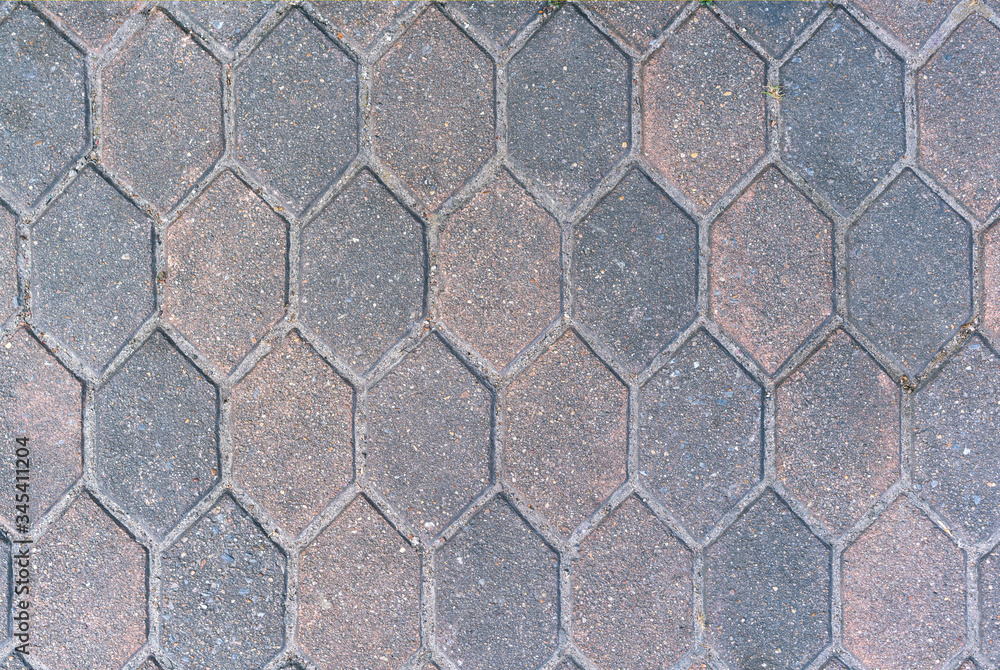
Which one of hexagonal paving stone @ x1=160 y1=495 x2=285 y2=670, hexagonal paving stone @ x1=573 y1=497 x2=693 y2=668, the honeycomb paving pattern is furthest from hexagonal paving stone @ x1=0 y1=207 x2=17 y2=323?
hexagonal paving stone @ x1=573 y1=497 x2=693 y2=668

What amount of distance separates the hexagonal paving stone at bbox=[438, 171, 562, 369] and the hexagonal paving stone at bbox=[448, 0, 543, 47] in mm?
318

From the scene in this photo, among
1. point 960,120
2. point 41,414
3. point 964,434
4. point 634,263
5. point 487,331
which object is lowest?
point 964,434

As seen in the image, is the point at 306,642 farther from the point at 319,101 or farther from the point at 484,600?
the point at 319,101

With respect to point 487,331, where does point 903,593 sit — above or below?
below

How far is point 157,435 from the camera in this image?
3.59 feet

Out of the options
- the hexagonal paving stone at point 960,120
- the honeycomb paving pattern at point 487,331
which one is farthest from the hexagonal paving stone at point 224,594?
the hexagonal paving stone at point 960,120

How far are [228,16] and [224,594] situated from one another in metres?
1.32

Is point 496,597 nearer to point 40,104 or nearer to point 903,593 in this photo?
point 903,593

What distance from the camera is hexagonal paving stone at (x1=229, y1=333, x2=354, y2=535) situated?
1092 mm

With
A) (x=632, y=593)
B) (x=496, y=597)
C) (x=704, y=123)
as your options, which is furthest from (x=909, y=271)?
(x=496, y=597)

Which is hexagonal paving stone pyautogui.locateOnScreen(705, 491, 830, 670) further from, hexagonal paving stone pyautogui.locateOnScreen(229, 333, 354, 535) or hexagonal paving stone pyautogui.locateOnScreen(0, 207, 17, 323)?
hexagonal paving stone pyautogui.locateOnScreen(0, 207, 17, 323)

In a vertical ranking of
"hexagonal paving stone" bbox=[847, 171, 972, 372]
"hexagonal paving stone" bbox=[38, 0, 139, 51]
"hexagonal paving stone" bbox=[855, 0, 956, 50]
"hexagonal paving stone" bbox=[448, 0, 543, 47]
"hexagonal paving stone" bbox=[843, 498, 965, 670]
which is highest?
"hexagonal paving stone" bbox=[38, 0, 139, 51]

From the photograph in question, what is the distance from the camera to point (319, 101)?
3.57 ft

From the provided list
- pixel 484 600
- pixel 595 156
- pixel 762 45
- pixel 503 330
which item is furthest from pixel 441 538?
pixel 762 45
